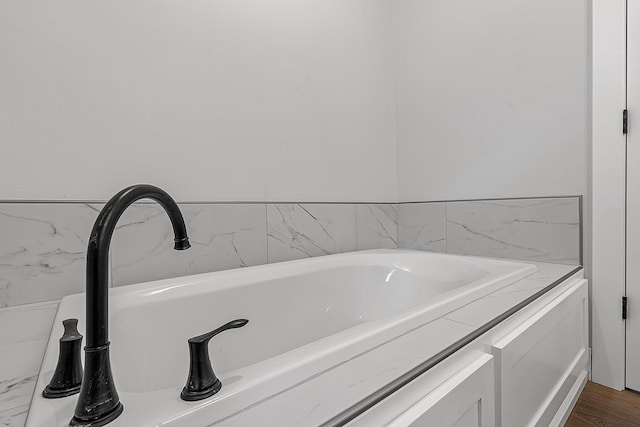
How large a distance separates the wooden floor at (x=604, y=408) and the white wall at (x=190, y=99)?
4.06 ft

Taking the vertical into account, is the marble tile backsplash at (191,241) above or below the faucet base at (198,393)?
above

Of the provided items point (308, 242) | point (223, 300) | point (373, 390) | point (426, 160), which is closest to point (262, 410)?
point (373, 390)

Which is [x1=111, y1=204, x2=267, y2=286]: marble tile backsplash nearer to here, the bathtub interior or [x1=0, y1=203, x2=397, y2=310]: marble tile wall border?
[x1=0, y1=203, x2=397, y2=310]: marble tile wall border

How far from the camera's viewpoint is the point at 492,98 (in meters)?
1.60

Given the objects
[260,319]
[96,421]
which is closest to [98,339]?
[96,421]

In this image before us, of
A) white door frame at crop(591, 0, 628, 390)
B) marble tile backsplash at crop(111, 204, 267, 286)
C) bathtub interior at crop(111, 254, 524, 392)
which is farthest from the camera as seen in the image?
white door frame at crop(591, 0, 628, 390)

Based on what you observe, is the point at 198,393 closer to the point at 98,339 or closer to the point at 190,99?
the point at 98,339

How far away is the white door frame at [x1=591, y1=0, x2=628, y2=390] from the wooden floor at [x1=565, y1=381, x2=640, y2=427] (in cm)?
5

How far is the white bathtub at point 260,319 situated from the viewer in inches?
15.9

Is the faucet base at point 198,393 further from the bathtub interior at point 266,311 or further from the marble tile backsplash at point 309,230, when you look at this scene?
the marble tile backsplash at point 309,230

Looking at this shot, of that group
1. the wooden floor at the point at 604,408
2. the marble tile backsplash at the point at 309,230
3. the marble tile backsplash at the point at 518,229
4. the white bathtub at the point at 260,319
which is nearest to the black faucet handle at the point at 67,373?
the white bathtub at the point at 260,319

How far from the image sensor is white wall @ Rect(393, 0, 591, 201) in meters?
1.37

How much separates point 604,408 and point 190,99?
1845mm

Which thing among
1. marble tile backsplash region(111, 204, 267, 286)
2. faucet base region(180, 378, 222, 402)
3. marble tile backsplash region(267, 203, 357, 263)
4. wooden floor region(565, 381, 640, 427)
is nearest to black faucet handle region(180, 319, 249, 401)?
faucet base region(180, 378, 222, 402)
